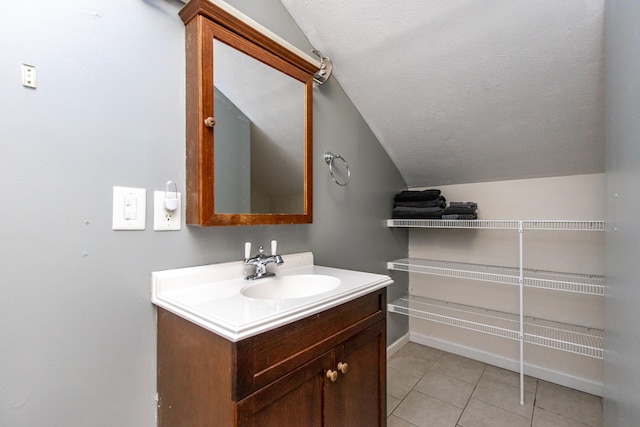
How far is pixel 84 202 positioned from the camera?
800mm

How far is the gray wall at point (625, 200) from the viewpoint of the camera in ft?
2.22

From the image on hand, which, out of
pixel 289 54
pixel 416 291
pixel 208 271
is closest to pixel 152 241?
pixel 208 271

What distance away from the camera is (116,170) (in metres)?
0.86

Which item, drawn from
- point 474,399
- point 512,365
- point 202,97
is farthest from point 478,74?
point 512,365

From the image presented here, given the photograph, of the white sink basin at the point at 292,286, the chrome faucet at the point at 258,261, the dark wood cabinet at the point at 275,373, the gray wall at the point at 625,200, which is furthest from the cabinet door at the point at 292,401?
the gray wall at the point at 625,200

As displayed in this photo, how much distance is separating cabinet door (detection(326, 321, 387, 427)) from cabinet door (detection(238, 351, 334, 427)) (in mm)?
56

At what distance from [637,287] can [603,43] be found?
109 cm

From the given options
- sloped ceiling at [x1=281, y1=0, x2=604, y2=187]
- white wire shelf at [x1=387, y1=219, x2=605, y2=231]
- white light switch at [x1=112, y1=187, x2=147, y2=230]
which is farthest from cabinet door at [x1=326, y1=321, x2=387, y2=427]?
sloped ceiling at [x1=281, y1=0, x2=604, y2=187]

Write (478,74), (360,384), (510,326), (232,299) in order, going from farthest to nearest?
1. (510,326)
2. (478,74)
3. (360,384)
4. (232,299)

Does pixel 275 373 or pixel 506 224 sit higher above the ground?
pixel 506 224

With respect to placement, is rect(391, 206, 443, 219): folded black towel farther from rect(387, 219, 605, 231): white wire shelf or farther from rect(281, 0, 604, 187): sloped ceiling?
rect(281, 0, 604, 187): sloped ceiling

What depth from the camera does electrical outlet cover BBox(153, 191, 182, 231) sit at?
936 millimetres

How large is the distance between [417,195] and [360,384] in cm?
142

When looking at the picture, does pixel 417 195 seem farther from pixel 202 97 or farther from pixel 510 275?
pixel 202 97
